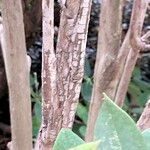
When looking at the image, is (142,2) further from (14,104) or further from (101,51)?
(14,104)

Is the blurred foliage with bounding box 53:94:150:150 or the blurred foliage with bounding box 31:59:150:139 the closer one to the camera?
the blurred foliage with bounding box 53:94:150:150

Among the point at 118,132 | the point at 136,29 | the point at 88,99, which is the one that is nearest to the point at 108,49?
the point at 136,29

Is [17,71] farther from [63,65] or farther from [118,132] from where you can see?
[118,132]

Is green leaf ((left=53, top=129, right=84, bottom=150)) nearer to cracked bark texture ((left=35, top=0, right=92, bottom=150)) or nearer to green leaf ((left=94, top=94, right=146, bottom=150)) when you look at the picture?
green leaf ((left=94, top=94, right=146, bottom=150))

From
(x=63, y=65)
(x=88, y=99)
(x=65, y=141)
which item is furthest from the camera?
(x=88, y=99)

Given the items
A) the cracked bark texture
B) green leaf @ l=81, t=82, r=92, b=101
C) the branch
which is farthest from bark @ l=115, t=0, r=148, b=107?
green leaf @ l=81, t=82, r=92, b=101
